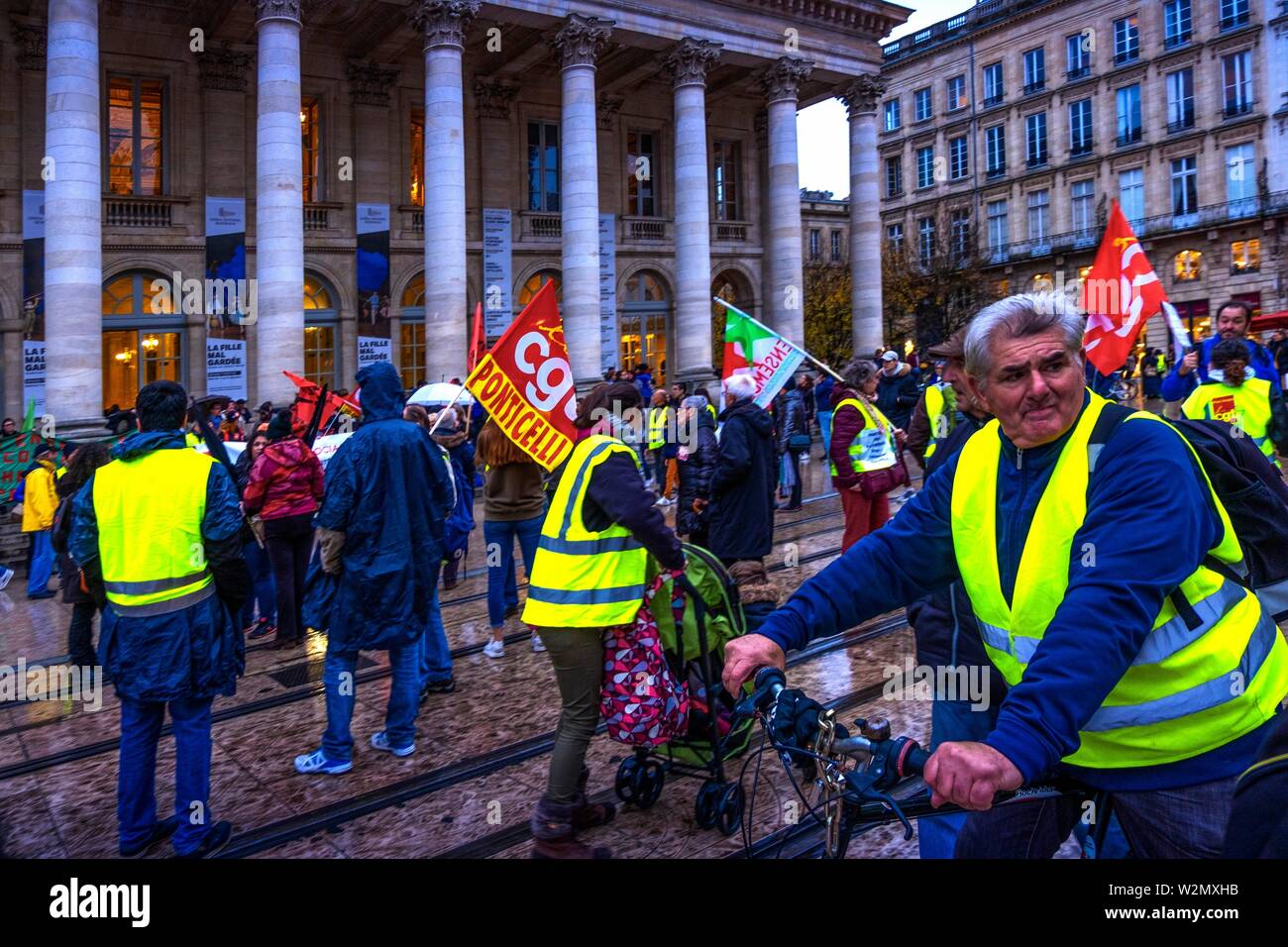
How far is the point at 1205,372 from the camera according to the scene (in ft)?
26.3

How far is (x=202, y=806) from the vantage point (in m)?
4.38

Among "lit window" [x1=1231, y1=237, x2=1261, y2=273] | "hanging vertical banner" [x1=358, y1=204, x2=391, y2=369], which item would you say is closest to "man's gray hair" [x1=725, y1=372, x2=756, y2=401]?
"hanging vertical banner" [x1=358, y1=204, x2=391, y2=369]

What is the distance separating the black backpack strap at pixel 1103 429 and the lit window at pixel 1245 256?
43.6 meters

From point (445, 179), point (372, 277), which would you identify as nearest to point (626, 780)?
point (445, 179)

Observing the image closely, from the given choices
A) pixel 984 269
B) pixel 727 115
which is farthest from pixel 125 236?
pixel 984 269

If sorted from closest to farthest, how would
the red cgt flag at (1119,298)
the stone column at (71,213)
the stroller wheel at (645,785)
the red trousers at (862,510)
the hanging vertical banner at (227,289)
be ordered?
the stroller wheel at (645,785) < the red cgt flag at (1119,298) < the red trousers at (862,510) < the stone column at (71,213) < the hanging vertical banner at (227,289)

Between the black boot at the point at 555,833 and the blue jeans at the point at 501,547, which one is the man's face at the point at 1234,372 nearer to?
the blue jeans at the point at 501,547

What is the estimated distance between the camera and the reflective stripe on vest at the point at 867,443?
25.8 ft

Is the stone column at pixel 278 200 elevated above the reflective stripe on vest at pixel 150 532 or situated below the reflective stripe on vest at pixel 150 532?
above

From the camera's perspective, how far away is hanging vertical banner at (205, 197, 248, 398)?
2164 centimetres

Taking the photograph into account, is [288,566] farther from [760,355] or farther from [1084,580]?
[1084,580]

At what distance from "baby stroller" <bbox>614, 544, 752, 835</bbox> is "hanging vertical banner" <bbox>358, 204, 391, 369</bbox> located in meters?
20.3

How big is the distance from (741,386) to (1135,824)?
4.80 m

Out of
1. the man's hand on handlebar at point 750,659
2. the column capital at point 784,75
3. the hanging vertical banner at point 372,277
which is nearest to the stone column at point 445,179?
the hanging vertical banner at point 372,277
